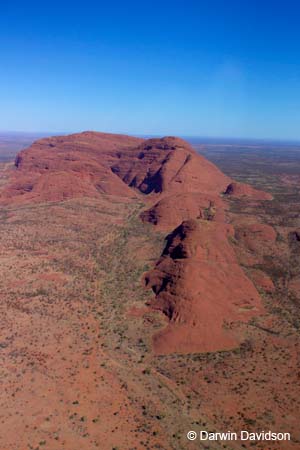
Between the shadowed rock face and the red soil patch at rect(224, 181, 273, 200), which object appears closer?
the shadowed rock face

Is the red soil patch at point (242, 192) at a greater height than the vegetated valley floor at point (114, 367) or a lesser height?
greater

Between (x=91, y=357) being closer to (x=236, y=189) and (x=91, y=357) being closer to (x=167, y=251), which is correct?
(x=167, y=251)

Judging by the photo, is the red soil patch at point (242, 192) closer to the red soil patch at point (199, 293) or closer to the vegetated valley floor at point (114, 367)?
the vegetated valley floor at point (114, 367)

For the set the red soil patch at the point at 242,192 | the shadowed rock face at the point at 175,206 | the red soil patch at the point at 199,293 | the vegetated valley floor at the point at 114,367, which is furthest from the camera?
the red soil patch at the point at 242,192

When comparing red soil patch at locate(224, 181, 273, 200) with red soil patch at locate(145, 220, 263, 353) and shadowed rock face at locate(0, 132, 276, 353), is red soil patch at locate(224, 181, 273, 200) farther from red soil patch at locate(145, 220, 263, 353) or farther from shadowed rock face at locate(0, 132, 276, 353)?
red soil patch at locate(145, 220, 263, 353)

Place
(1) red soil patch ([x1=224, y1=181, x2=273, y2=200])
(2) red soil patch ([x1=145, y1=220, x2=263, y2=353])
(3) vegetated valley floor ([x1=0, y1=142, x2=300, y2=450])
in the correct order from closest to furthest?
(3) vegetated valley floor ([x1=0, y1=142, x2=300, y2=450]), (2) red soil patch ([x1=145, y1=220, x2=263, y2=353]), (1) red soil patch ([x1=224, y1=181, x2=273, y2=200])

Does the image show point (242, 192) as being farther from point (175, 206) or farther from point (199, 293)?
point (199, 293)

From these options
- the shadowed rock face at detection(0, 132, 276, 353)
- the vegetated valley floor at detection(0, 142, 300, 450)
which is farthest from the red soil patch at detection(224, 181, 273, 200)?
the vegetated valley floor at detection(0, 142, 300, 450)

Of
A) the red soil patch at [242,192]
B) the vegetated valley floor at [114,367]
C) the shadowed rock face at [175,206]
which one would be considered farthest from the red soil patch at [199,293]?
the red soil patch at [242,192]
